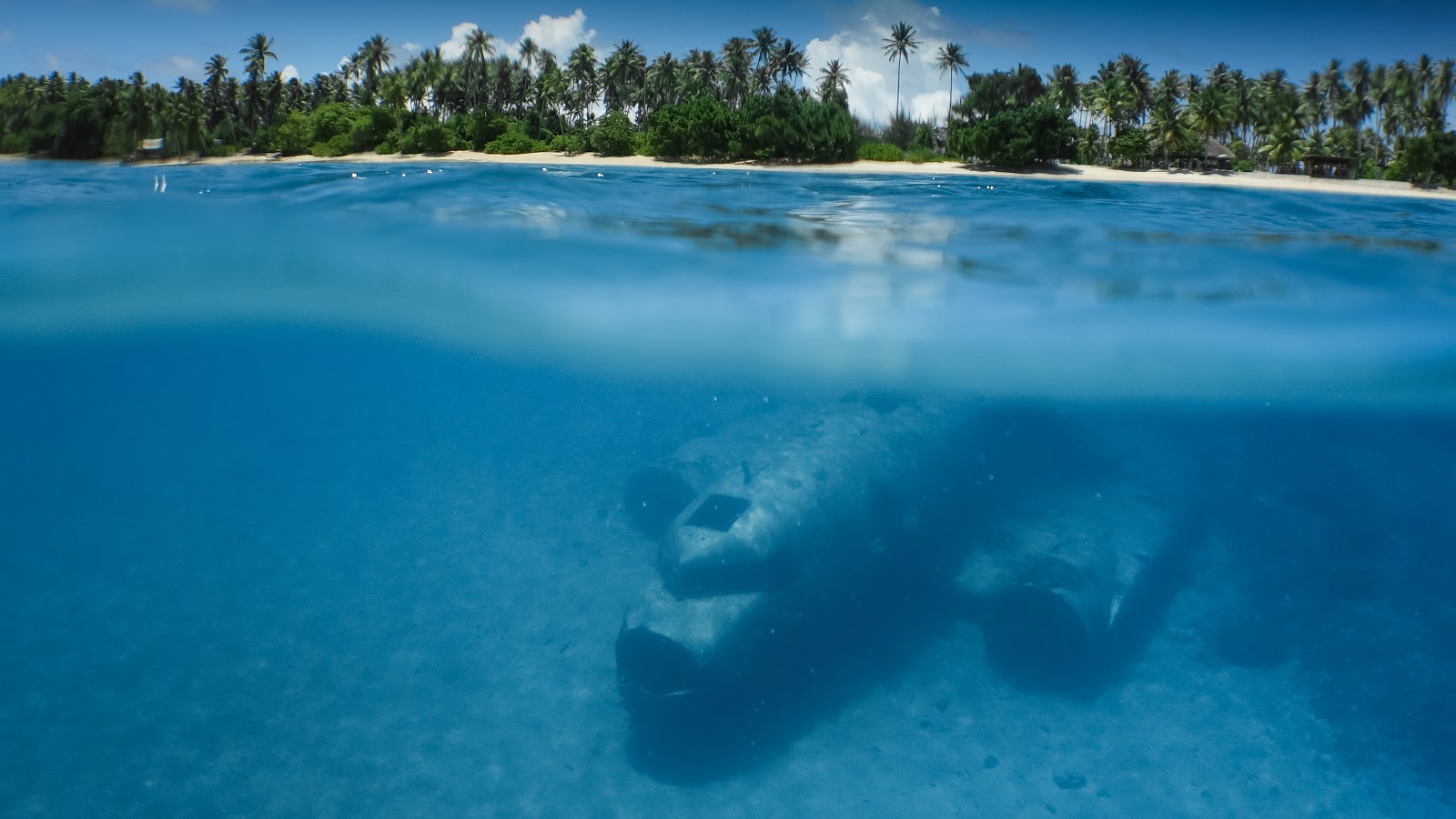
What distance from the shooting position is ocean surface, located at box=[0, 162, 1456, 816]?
757 cm

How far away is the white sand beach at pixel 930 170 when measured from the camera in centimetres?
4766

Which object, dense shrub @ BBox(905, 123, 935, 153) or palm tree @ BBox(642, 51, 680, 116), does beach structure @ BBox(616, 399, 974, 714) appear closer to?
dense shrub @ BBox(905, 123, 935, 153)

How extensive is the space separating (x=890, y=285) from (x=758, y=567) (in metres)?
8.47

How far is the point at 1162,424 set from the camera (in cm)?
2053

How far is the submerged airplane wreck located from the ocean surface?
0.29 feet

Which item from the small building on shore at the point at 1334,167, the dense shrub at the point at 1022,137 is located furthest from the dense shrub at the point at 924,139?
the small building on shore at the point at 1334,167

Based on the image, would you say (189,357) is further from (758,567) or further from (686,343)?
(758,567)

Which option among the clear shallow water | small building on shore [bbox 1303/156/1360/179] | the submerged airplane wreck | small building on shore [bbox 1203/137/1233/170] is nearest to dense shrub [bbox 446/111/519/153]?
the clear shallow water

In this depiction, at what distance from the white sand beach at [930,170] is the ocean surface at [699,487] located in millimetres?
22593

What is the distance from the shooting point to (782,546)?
7.88 meters

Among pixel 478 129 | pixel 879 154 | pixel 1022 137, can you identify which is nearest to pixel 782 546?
pixel 1022 137

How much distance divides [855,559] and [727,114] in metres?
51.3

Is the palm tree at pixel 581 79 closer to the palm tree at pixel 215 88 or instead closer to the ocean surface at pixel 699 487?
the palm tree at pixel 215 88

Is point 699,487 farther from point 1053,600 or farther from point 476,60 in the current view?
point 476,60
